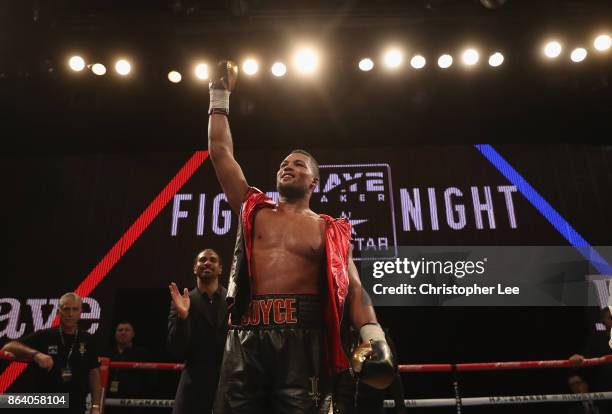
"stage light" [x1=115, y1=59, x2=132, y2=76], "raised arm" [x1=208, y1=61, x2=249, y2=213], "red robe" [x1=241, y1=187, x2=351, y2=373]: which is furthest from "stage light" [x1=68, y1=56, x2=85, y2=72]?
"red robe" [x1=241, y1=187, x2=351, y2=373]

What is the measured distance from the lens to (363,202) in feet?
17.8

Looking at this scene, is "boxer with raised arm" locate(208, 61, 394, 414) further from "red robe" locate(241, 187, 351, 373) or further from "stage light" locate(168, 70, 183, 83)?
"stage light" locate(168, 70, 183, 83)

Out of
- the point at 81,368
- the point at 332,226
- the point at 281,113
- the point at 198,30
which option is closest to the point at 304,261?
the point at 332,226

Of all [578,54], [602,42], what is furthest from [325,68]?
[602,42]

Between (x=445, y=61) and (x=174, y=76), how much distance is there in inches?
113

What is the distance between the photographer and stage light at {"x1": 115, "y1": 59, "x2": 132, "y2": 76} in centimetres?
495

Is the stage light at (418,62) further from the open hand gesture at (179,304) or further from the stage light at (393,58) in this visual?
the open hand gesture at (179,304)

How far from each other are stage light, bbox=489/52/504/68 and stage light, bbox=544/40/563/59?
42 centimetres

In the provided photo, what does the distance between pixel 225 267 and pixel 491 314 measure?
289 cm

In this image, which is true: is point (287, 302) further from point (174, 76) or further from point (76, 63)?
point (76, 63)

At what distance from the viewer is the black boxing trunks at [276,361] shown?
1.56 meters

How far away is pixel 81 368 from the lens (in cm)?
344

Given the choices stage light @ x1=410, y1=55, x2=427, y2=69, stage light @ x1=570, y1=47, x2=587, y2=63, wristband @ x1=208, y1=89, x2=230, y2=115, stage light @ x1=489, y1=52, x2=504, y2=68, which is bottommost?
wristband @ x1=208, y1=89, x2=230, y2=115

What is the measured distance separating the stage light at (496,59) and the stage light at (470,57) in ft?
0.46
